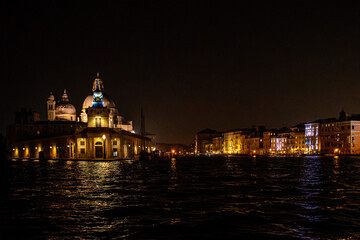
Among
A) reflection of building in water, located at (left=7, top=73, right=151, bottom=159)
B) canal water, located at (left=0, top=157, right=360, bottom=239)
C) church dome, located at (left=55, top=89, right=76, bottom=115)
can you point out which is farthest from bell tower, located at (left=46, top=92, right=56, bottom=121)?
canal water, located at (left=0, top=157, right=360, bottom=239)

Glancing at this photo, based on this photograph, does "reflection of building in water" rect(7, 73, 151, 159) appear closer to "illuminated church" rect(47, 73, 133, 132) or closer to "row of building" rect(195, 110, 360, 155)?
"illuminated church" rect(47, 73, 133, 132)

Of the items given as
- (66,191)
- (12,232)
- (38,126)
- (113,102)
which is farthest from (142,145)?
(12,232)

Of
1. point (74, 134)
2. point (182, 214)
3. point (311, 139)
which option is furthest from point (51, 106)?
point (182, 214)

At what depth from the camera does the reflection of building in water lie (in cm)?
8181

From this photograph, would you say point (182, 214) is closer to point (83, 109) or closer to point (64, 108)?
point (83, 109)

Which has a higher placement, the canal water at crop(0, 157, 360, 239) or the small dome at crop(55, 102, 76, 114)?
the small dome at crop(55, 102, 76, 114)

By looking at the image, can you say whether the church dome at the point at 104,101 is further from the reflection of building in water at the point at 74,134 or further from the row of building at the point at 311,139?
the row of building at the point at 311,139

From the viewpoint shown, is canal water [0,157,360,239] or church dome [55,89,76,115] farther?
church dome [55,89,76,115]

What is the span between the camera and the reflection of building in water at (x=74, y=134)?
81812 mm

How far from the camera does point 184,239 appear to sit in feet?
32.4

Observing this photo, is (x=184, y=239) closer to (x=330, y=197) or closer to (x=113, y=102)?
(x=330, y=197)

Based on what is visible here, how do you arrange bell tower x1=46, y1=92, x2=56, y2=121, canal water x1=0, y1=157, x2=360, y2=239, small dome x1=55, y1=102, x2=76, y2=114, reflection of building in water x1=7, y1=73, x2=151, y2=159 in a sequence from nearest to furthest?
canal water x1=0, y1=157, x2=360, y2=239 → reflection of building in water x1=7, y1=73, x2=151, y2=159 → small dome x1=55, y1=102, x2=76, y2=114 → bell tower x1=46, y1=92, x2=56, y2=121

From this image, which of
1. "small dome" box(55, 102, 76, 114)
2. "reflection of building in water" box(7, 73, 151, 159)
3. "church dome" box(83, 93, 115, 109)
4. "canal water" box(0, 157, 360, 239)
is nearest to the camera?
"canal water" box(0, 157, 360, 239)

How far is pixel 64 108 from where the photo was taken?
127812 millimetres
